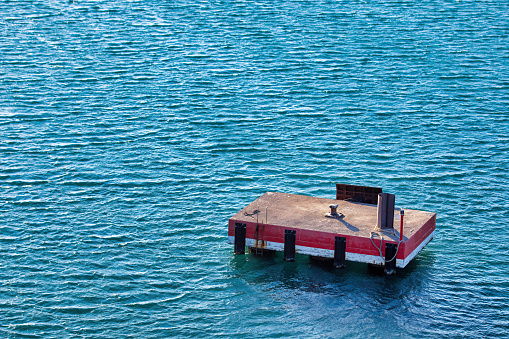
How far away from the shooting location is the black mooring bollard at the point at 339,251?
33.0m

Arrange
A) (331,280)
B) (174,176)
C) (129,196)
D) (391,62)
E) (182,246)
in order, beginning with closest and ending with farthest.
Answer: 1. (331,280)
2. (182,246)
3. (129,196)
4. (174,176)
5. (391,62)

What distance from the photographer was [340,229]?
110 feet

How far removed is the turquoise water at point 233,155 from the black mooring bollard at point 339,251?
0.68 metres

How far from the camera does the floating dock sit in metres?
32.8

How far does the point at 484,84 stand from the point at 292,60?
17.5m

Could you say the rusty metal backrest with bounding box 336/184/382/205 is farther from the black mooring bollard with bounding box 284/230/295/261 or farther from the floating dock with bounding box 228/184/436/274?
the black mooring bollard with bounding box 284/230/295/261

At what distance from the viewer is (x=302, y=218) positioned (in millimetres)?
35031

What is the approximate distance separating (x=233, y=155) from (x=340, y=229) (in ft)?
53.9

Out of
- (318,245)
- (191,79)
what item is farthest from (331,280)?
(191,79)

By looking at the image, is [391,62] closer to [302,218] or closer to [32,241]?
[302,218]

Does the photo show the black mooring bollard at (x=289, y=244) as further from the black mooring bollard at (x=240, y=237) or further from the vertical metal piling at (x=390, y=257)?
the vertical metal piling at (x=390, y=257)

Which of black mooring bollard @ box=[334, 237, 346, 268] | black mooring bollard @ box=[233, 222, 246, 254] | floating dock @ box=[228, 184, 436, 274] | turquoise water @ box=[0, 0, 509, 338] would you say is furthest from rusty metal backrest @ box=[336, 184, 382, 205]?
black mooring bollard @ box=[233, 222, 246, 254]

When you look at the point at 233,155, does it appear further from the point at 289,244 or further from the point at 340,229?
the point at 340,229

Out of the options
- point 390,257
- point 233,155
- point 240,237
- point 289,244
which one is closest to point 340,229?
point 289,244
